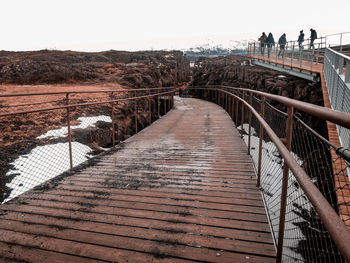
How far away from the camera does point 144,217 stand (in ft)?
9.21

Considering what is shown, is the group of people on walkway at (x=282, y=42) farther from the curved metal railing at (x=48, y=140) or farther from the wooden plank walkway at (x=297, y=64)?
the curved metal railing at (x=48, y=140)

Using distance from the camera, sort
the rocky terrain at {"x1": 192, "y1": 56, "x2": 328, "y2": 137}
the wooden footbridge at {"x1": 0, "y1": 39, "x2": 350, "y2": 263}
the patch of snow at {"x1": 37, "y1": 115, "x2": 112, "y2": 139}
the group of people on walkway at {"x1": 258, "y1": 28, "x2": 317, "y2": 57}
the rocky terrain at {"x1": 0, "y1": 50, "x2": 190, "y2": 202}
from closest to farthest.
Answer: the wooden footbridge at {"x1": 0, "y1": 39, "x2": 350, "y2": 263}
the rocky terrain at {"x1": 0, "y1": 50, "x2": 190, "y2": 202}
the patch of snow at {"x1": 37, "y1": 115, "x2": 112, "y2": 139}
the rocky terrain at {"x1": 192, "y1": 56, "x2": 328, "y2": 137}
the group of people on walkway at {"x1": 258, "y1": 28, "x2": 317, "y2": 57}

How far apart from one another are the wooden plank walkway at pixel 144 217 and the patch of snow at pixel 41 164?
254 cm

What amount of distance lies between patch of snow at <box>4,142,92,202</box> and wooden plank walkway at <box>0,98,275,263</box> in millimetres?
2544

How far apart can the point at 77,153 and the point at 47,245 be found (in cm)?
623

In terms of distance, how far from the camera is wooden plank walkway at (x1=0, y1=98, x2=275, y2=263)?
226cm

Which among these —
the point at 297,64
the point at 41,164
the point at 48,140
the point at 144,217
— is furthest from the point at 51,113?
the point at 297,64

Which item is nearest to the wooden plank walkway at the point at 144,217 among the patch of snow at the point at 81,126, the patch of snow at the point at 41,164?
the patch of snow at the point at 41,164

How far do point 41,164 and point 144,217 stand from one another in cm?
576

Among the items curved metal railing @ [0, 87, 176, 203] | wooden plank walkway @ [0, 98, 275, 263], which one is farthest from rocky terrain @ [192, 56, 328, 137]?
curved metal railing @ [0, 87, 176, 203]

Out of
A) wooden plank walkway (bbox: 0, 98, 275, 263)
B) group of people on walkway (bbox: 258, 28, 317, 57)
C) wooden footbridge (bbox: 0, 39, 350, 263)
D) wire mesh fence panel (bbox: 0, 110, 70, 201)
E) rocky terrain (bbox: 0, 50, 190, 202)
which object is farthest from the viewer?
group of people on walkway (bbox: 258, 28, 317, 57)

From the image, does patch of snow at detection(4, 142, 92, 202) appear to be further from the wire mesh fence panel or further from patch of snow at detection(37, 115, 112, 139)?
patch of snow at detection(37, 115, 112, 139)

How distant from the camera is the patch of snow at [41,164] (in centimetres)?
636

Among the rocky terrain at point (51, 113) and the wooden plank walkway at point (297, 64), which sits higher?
the wooden plank walkway at point (297, 64)
